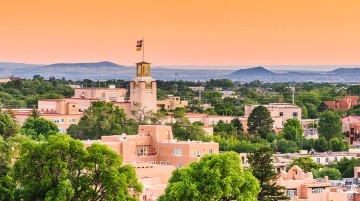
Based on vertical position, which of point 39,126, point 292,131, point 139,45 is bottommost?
point 292,131

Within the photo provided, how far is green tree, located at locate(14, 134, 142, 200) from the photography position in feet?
127

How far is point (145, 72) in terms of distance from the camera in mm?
82875

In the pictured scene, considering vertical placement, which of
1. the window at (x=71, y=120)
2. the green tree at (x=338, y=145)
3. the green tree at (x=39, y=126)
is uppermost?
the green tree at (x=39, y=126)

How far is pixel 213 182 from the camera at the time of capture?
130ft

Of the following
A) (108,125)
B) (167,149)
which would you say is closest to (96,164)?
(167,149)

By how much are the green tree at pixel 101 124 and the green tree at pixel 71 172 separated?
29.2 meters

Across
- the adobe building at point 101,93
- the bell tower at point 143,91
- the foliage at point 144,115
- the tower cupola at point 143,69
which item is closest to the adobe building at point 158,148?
the foliage at point 144,115

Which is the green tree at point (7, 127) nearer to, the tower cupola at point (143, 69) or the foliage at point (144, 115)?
the foliage at point (144, 115)

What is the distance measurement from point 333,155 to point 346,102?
192 feet

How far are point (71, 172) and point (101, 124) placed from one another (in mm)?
31371

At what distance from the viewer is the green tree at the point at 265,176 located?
44531 mm

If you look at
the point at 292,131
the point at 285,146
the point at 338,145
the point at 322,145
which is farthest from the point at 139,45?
the point at 338,145

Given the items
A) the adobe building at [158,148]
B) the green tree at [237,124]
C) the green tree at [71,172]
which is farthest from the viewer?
the green tree at [237,124]

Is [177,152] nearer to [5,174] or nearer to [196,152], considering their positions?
[196,152]
